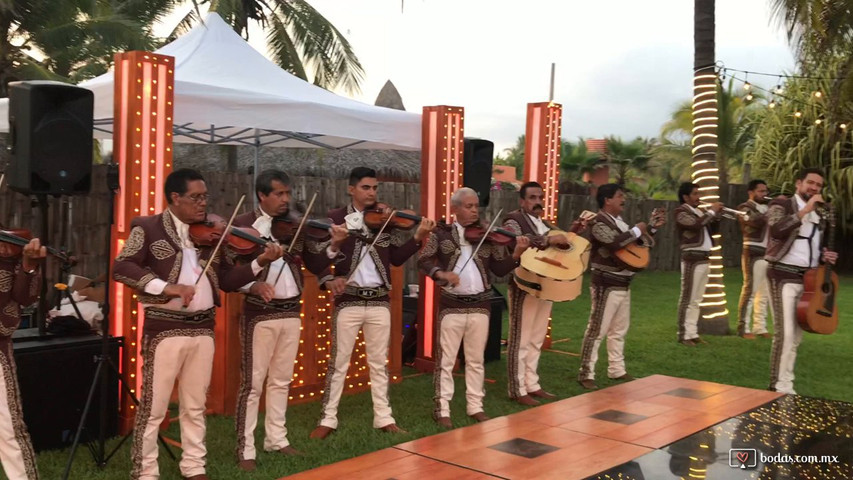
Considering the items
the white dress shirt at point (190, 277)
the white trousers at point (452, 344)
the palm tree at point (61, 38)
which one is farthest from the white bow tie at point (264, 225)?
the palm tree at point (61, 38)

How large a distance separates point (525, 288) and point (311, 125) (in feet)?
7.63

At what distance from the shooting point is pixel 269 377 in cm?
533

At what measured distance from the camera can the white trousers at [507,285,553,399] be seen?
694 centimetres

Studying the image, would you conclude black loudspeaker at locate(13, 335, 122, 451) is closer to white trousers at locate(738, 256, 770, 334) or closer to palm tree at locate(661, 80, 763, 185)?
white trousers at locate(738, 256, 770, 334)

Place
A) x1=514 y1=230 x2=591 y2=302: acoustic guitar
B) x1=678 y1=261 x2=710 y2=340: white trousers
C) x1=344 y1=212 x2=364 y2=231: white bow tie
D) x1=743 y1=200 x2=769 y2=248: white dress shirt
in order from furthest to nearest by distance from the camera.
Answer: x1=743 y1=200 x2=769 y2=248: white dress shirt → x1=678 y1=261 x2=710 y2=340: white trousers → x1=514 y1=230 x2=591 y2=302: acoustic guitar → x1=344 y1=212 x2=364 y2=231: white bow tie

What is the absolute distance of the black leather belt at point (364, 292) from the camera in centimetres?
569

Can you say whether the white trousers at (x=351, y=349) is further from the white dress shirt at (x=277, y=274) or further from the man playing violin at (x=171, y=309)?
the man playing violin at (x=171, y=309)

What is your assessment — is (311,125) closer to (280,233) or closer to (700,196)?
(280,233)

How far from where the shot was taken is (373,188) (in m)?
5.72

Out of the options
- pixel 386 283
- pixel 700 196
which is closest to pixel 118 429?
pixel 386 283

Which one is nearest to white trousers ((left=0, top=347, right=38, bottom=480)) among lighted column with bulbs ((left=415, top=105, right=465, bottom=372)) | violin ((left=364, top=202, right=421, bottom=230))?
violin ((left=364, top=202, right=421, bottom=230))

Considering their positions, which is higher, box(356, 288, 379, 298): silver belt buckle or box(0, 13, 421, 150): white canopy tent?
box(0, 13, 421, 150): white canopy tent

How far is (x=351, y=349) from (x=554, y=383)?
2.69m

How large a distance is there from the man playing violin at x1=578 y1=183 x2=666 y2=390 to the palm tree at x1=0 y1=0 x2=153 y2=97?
10317mm
